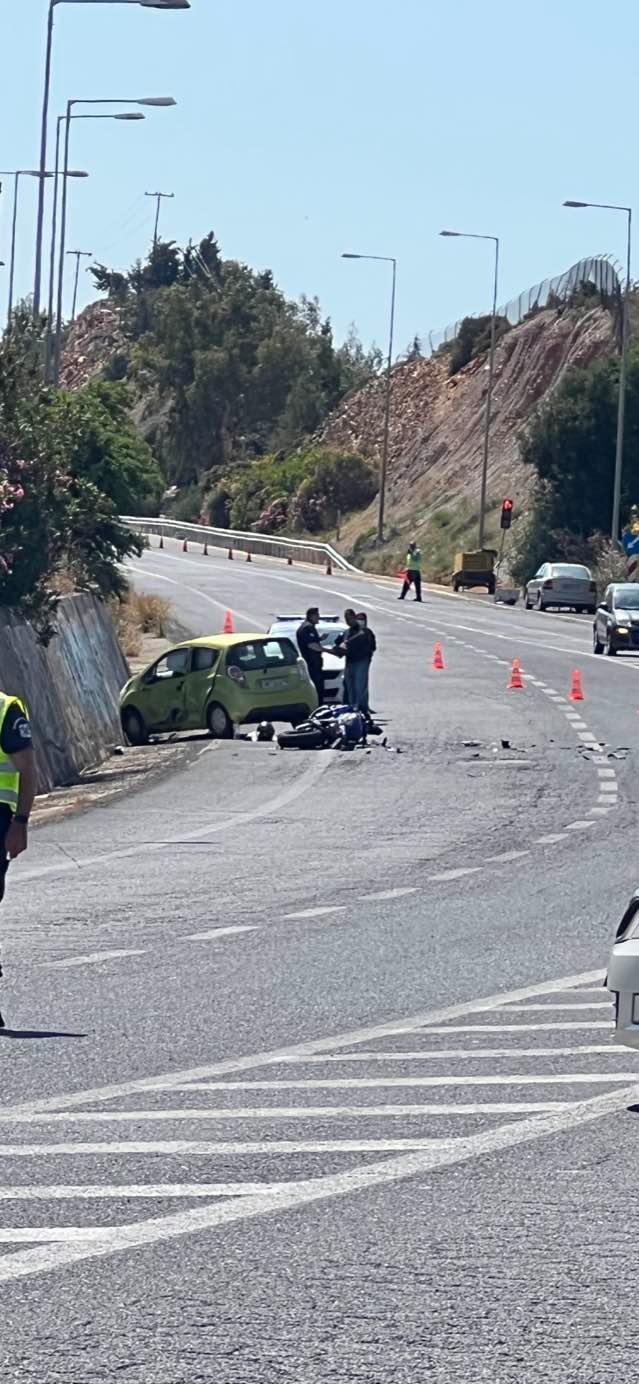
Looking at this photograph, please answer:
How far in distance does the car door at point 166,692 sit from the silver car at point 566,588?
37.3 metres

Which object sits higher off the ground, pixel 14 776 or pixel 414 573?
pixel 14 776

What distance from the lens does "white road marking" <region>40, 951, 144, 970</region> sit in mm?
12320

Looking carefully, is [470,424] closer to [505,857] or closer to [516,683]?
[516,683]

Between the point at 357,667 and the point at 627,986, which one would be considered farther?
the point at 357,667

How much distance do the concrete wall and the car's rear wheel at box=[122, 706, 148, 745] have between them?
32 centimetres

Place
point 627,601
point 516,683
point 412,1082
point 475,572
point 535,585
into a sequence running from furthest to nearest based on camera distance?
point 475,572 < point 535,585 < point 627,601 < point 516,683 < point 412,1082

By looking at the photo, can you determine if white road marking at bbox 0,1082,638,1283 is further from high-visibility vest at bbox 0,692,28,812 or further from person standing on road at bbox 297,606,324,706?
person standing on road at bbox 297,606,324,706

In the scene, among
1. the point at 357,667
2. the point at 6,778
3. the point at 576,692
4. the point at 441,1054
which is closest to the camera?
the point at 441,1054

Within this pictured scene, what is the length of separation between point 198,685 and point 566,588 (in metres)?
38.0

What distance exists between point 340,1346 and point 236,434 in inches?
5750

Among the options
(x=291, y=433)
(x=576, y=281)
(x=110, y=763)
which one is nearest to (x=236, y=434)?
(x=291, y=433)

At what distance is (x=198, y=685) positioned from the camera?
32281mm

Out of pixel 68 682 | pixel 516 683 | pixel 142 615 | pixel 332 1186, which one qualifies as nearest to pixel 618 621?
pixel 516 683

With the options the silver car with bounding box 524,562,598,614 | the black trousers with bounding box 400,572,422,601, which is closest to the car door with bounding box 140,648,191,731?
the silver car with bounding box 524,562,598,614
